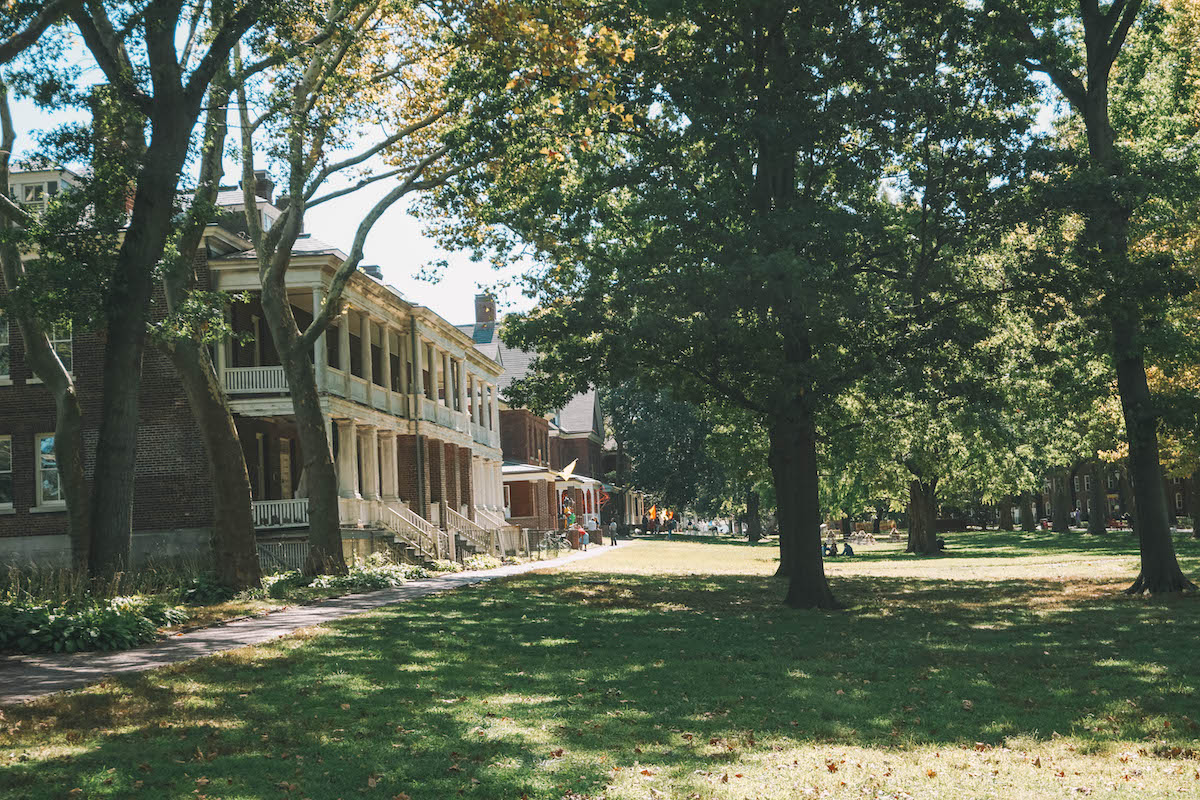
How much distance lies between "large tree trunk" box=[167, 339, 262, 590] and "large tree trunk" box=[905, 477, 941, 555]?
29.2m

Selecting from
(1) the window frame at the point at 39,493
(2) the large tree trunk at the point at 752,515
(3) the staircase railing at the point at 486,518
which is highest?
(1) the window frame at the point at 39,493

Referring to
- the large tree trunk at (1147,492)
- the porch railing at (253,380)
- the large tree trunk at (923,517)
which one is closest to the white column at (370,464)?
the porch railing at (253,380)

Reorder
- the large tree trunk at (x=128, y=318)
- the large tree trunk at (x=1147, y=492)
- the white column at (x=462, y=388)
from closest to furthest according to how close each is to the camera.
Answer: the large tree trunk at (x=128, y=318) < the large tree trunk at (x=1147, y=492) < the white column at (x=462, y=388)

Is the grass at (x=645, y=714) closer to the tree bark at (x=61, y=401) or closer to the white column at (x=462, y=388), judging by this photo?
the tree bark at (x=61, y=401)

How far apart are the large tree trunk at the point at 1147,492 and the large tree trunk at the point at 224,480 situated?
15608mm

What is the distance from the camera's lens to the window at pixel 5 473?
92.3ft

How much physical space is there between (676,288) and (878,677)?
806 cm

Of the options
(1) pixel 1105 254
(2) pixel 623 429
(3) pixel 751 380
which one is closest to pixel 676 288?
(3) pixel 751 380

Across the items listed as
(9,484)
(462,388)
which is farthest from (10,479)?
(462,388)

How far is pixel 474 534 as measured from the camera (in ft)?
117

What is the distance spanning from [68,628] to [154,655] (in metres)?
1.49

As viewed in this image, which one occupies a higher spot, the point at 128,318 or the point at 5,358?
the point at 5,358

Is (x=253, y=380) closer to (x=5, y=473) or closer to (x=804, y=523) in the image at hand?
(x=5, y=473)

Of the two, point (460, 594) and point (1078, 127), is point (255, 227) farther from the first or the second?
point (1078, 127)
